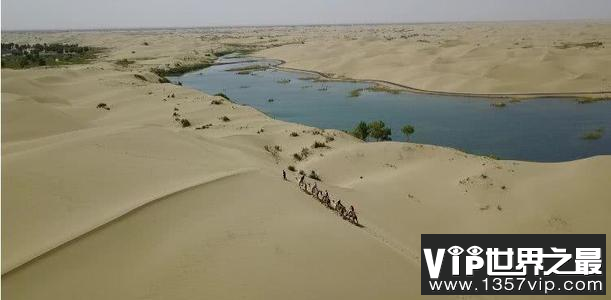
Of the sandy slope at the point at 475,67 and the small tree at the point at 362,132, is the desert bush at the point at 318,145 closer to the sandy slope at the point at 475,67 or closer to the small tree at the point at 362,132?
the small tree at the point at 362,132

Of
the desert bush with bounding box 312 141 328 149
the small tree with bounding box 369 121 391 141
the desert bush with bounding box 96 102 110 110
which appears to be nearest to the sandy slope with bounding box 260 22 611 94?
the small tree with bounding box 369 121 391 141

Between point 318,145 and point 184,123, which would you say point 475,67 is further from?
point 184,123

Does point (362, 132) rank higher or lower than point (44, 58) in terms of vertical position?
lower

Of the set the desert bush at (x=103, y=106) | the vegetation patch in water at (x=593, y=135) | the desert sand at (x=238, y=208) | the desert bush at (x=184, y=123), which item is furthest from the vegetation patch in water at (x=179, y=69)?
the vegetation patch in water at (x=593, y=135)

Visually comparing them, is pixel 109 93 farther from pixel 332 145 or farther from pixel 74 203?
pixel 74 203

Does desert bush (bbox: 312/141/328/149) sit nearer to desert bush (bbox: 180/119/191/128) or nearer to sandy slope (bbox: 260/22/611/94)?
desert bush (bbox: 180/119/191/128)

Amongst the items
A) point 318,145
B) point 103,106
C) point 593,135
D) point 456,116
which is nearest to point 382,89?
point 456,116

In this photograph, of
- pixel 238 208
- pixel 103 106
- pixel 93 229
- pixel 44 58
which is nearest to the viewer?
pixel 93 229

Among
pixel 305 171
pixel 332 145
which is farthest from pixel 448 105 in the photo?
pixel 305 171

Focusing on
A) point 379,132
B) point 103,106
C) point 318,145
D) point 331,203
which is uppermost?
point 103,106
